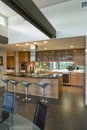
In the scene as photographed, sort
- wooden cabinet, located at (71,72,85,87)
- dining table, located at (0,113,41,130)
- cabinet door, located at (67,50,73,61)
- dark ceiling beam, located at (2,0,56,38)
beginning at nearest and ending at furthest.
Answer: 1. dining table, located at (0,113,41,130)
2. dark ceiling beam, located at (2,0,56,38)
3. wooden cabinet, located at (71,72,85,87)
4. cabinet door, located at (67,50,73,61)

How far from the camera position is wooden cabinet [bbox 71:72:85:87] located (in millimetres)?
7814

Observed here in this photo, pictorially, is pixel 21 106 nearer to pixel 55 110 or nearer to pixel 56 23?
pixel 55 110

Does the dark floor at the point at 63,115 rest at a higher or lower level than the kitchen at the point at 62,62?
lower

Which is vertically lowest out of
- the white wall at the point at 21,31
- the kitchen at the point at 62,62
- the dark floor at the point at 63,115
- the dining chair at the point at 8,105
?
the dark floor at the point at 63,115

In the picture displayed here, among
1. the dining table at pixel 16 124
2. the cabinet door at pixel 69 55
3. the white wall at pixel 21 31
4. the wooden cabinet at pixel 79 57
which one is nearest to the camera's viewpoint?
the dining table at pixel 16 124

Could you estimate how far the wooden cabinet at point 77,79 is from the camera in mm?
7814

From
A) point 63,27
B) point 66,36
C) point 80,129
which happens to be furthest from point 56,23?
point 80,129

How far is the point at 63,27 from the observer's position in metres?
4.93

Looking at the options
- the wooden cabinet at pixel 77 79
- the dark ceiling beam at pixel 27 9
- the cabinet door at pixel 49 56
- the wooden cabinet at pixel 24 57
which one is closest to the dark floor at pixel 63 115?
the dark ceiling beam at pixel 27 9

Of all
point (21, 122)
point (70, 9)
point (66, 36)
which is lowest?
point (21, 122)

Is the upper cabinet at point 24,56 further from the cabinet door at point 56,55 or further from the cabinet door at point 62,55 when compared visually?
the cabinet door at point 62,55

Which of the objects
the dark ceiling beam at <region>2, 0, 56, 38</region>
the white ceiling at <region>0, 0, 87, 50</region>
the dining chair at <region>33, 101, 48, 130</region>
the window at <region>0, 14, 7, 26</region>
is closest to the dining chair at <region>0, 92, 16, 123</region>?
the dining chair at <region>33, 101, 48, 130</region>

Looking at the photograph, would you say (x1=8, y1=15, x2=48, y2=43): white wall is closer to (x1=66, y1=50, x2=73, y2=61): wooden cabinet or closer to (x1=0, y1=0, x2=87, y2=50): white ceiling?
(x1=0, y1=0, x2=87, y2=50): white ceiling

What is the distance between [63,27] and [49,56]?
13.7 ft
